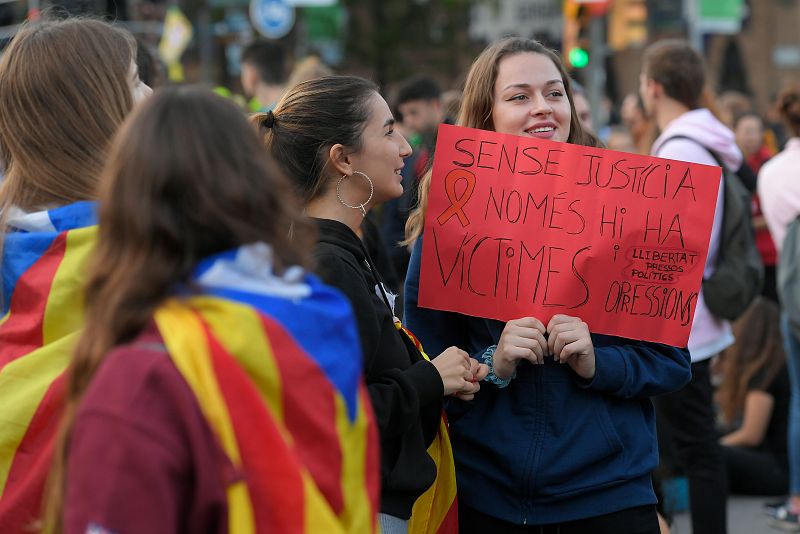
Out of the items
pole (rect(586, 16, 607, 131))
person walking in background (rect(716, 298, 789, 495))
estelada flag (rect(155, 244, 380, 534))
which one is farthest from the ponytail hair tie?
Answer: pole (rect(586, 16, 607, 131))

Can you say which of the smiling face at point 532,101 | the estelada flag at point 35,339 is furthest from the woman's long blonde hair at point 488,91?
the estelada flag at point 35,339

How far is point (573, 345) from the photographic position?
8.82ft

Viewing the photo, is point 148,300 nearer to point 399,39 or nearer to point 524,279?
point 524,279

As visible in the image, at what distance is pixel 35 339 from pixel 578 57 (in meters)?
11.6

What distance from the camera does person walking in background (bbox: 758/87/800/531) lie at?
5.68m

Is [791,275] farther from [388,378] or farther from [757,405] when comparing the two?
[388,378]

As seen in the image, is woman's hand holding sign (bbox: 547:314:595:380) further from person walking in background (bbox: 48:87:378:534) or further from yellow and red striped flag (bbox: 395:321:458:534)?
person walking in background (bbox: 48:87:378:534)

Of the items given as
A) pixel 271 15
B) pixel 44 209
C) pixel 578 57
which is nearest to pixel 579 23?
pixel 578 57

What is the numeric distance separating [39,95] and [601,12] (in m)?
11.1

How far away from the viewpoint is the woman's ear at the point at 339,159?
2688mm

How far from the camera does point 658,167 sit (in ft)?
9.38

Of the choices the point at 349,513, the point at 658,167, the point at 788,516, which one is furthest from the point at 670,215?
the point at 788,516

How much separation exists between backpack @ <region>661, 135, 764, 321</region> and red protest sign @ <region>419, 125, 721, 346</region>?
73.0 inches

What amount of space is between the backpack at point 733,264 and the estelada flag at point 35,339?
309cm
